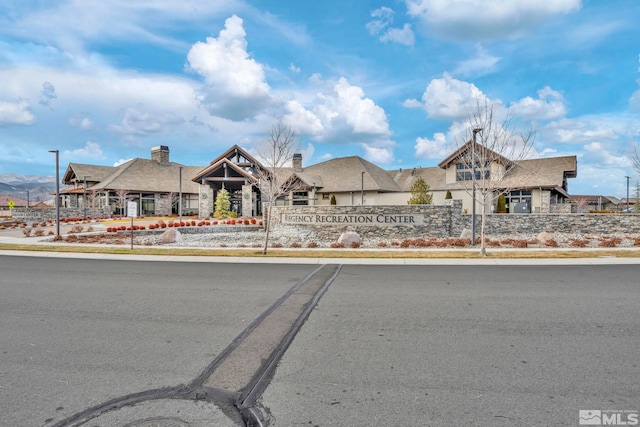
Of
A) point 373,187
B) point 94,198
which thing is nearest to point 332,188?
point 373,187

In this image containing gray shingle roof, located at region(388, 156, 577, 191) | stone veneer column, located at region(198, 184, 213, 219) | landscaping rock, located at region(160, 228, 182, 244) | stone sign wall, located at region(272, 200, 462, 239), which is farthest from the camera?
stone veneer column, located at region(198, 184, 213, 219)

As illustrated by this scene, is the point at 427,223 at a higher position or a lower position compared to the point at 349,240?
higher

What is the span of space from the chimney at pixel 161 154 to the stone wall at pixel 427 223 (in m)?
32.7

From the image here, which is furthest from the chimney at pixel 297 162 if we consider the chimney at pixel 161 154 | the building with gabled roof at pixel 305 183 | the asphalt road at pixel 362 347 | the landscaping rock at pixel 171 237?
the asphalt road at pixel 362 347

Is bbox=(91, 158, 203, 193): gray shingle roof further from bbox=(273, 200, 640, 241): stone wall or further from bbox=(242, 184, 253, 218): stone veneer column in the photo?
bbox=(273, 200, 640, 241): stone wall

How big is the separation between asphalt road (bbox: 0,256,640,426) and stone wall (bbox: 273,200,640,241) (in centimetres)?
1359

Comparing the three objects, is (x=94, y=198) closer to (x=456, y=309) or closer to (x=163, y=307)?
(x=163, y=307)

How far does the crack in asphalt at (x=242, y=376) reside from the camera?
364 centimetres

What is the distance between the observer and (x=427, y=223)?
23.5 m

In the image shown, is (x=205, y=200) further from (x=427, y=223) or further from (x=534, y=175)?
(x=534, y=175)

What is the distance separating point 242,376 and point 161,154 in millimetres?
52139

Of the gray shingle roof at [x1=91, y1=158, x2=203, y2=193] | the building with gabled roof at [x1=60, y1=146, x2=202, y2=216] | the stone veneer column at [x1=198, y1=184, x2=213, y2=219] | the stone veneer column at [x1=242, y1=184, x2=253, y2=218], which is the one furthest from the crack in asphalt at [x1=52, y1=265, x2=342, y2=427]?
the gray shingle roof at [x1=91, y1=158, x2=203, y2=193]

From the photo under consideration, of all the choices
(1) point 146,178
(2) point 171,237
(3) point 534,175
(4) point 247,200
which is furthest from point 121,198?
A: (3) point 534,175

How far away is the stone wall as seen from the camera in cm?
2356
